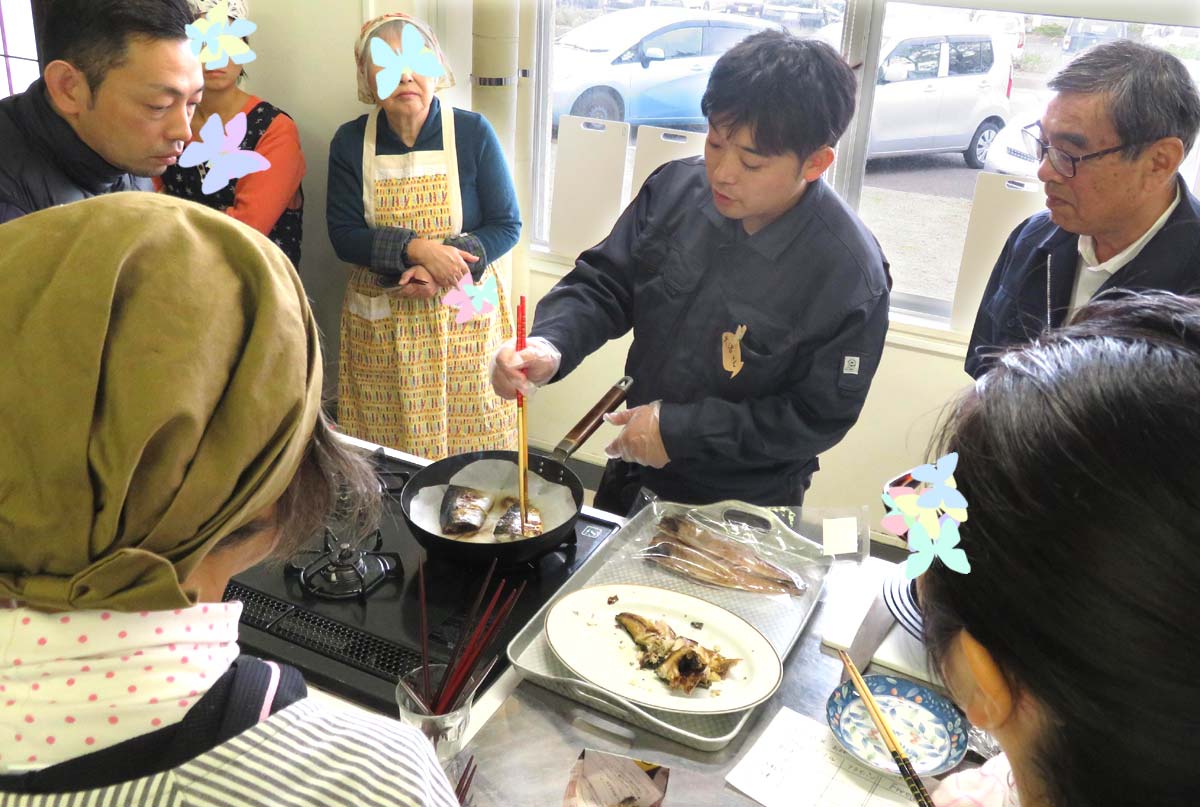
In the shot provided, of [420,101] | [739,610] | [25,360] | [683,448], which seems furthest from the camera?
[420,101]

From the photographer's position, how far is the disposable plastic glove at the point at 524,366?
1731mm

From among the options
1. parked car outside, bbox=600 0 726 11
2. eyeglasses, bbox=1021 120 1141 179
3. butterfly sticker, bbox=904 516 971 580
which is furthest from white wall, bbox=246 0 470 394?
butterfly sticker, bbox=904 516 971 580

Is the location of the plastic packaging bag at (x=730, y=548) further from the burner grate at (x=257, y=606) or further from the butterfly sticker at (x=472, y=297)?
the butterfly sticker at (x=472, y=297)

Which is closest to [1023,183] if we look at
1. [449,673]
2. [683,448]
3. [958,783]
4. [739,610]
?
[683,448]

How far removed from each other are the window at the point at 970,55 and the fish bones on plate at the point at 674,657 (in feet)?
7.58

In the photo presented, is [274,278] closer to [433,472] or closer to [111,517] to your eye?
[111,517]

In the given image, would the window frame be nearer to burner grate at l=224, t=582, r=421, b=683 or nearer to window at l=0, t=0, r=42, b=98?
window at l=0, t=0, r=42, b=98

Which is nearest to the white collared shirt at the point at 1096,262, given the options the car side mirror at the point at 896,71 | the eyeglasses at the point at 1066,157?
the eyeglasses at the point at 1066,157

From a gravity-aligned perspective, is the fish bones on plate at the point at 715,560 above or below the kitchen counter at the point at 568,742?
above

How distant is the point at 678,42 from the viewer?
10.5ft

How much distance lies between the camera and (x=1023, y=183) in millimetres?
2725

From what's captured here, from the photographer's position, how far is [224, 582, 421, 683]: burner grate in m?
1.22

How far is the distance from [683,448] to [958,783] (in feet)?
2.64

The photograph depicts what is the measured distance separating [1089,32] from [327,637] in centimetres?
265
